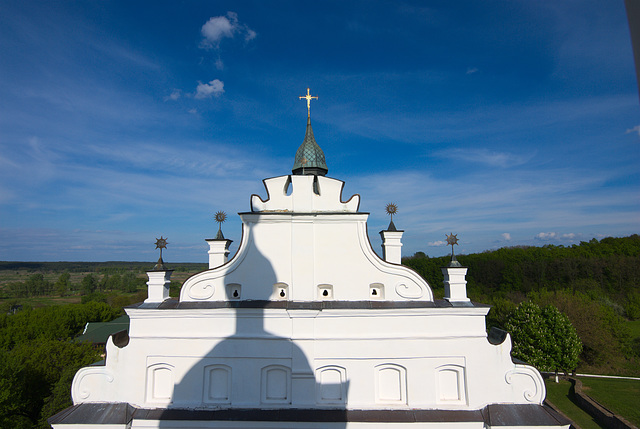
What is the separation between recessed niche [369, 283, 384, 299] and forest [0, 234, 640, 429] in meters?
17.4

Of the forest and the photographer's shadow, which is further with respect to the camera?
the forest

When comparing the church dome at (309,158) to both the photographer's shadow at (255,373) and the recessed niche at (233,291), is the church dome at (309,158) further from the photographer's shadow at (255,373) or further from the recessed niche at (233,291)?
the photographer's shadow at (255,373)

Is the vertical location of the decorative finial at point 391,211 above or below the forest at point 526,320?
above

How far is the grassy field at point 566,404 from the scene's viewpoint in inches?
823

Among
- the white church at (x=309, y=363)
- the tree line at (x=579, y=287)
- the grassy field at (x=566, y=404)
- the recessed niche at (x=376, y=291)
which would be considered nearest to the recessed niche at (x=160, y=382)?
the white church at (x=309, y=363)

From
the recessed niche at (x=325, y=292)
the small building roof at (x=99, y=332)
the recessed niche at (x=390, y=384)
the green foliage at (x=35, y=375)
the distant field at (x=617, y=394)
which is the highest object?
the recessed niche at (x=325, y=292)

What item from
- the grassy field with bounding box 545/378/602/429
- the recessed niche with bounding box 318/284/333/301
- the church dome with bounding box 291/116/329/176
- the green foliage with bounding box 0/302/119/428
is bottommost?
the grassy field with bounding box 545/378/602/429

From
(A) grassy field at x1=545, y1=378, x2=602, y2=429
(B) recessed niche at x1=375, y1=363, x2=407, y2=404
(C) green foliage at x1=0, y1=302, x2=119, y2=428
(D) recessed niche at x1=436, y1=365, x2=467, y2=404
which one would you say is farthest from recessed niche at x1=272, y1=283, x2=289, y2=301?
(A) grassy field at x1=545, y1=378, x2=602, y2=429

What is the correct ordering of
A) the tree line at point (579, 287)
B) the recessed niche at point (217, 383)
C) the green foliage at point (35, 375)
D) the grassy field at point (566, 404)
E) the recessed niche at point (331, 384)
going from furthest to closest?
the tree line at point (579, 287) < the grassy field at point (566, 404) < the green foliage at point (35, 375) < the recessed niche at point (217, 383) < the recessed niche at point (331, 384)

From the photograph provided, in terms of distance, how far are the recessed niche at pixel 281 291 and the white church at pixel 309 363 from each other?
1.9 inches

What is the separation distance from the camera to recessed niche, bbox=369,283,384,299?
11.7 m

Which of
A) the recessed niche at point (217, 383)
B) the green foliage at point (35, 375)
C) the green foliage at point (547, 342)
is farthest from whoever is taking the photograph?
the green foliage at point (547, 342)

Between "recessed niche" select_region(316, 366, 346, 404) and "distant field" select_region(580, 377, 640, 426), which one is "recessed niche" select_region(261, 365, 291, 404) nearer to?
"recessed niche" select_region(316, 366, 346, 404)

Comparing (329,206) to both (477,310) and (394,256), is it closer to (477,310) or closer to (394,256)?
(394,256)
